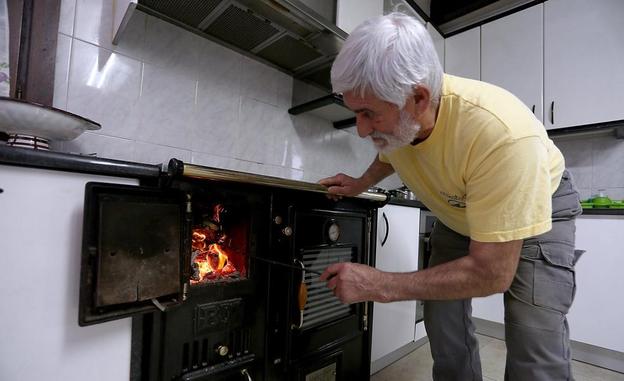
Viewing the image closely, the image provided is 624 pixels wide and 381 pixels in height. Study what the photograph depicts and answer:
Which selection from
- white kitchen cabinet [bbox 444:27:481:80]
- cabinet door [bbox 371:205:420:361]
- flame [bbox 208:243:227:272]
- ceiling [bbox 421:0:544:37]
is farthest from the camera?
white kitchen cabinet [bbox 444:27:481:80]

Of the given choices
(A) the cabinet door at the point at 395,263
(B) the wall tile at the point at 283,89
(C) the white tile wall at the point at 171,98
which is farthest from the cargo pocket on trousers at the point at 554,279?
(B) the wall tile at the point at 283,89

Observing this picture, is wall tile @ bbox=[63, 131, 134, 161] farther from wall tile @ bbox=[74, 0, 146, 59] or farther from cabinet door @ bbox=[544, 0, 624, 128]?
cabinet door @ bbox=[544, 0, 624, 128]

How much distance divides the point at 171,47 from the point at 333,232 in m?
0.89

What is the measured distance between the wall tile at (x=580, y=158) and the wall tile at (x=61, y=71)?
2616 mm

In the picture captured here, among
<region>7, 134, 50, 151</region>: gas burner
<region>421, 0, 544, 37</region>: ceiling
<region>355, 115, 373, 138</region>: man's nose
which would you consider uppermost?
<region>421, 0, 544, 37</region>: ceiling

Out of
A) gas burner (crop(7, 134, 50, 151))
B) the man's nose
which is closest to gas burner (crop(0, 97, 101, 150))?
gas burner (crop(7, 134, 50, 151))

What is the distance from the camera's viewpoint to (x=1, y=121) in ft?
1.87

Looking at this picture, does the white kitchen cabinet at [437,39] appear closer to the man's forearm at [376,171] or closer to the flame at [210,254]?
the man's forearm at [376,171]

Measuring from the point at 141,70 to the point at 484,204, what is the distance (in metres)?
1.13

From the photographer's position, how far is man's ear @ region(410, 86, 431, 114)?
644 millimetres

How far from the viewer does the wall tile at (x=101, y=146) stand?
0.94 metres

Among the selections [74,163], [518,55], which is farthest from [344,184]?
[518,55]

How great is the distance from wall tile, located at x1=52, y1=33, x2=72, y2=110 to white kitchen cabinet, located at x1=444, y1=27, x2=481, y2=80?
2203mm

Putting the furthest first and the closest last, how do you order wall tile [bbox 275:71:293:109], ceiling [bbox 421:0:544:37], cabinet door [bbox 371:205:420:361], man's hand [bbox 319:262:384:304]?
ceiling [bbox 421:0:544:37]
wall tile [bbox 275:71:293:109]
cabinet door [bbox 371:205:420:361]
man's hand [bbox 319:262:384:304]
